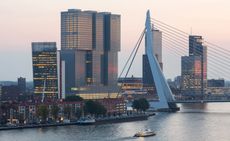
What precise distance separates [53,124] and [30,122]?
3.47ft

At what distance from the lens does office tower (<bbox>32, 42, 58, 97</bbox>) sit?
4094 centimetres

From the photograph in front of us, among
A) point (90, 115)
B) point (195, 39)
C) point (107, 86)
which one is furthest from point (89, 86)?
point (195, 39)

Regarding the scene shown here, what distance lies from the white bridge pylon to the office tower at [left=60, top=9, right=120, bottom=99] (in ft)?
46.8

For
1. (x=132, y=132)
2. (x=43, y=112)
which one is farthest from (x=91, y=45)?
(x=132, y=132)

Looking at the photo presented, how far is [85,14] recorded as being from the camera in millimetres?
51156

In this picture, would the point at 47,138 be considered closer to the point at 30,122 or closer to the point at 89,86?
the point at 30,122

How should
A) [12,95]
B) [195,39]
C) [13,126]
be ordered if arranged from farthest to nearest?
1. [195,39]
2. [12,95]
3. [13,126]

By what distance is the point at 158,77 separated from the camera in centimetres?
3231

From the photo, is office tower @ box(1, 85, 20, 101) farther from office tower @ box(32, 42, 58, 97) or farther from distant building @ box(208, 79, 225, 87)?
distant building @ box(208, 79, 225, 87)

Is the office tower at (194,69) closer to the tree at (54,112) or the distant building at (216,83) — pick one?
the distant building at (216,83)

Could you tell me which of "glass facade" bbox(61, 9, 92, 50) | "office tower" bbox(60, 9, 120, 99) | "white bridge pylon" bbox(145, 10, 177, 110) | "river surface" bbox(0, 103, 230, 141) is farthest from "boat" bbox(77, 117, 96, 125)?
"glass facade" bbox(61, 9, 92, 50)

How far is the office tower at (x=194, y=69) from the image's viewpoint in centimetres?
6925

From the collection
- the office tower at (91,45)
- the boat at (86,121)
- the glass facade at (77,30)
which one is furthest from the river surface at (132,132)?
the glass facade at (77,30)

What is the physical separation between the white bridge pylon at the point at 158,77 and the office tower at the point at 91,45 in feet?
46.8
